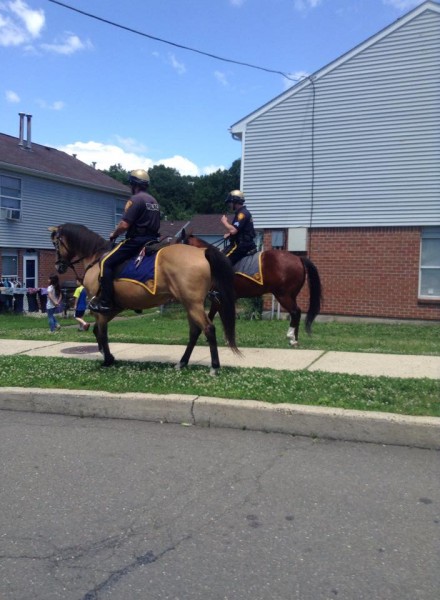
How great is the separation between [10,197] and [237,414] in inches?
857

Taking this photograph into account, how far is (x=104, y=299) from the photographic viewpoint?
7371 millimetres

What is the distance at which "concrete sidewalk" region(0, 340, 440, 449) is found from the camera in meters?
5.17

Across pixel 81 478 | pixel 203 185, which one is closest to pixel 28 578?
pixel 81 478

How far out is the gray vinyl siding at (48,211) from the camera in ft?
82.5

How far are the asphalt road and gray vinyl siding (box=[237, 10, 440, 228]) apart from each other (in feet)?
38.4

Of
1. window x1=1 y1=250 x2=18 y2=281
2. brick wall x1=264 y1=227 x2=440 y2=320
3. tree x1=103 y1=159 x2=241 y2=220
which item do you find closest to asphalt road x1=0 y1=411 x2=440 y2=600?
brick wall x1=264 y1=227 x2=440 y2=320

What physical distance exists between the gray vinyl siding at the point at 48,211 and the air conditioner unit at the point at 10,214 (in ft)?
0.67

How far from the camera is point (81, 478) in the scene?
4.47 metres

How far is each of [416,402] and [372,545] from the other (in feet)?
8.26

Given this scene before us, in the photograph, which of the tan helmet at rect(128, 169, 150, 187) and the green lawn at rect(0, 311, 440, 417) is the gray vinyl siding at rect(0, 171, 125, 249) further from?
the tan helmet at rect(128, 169, 150, 187)

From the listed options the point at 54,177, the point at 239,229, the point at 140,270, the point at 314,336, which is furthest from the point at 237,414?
the point at 54,177

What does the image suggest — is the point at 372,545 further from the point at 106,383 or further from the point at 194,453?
the point at 106,383

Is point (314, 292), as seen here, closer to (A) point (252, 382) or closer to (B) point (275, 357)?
(B) point (275, 357)

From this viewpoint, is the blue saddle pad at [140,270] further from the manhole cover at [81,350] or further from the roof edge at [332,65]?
the roof edge at [332,65]
